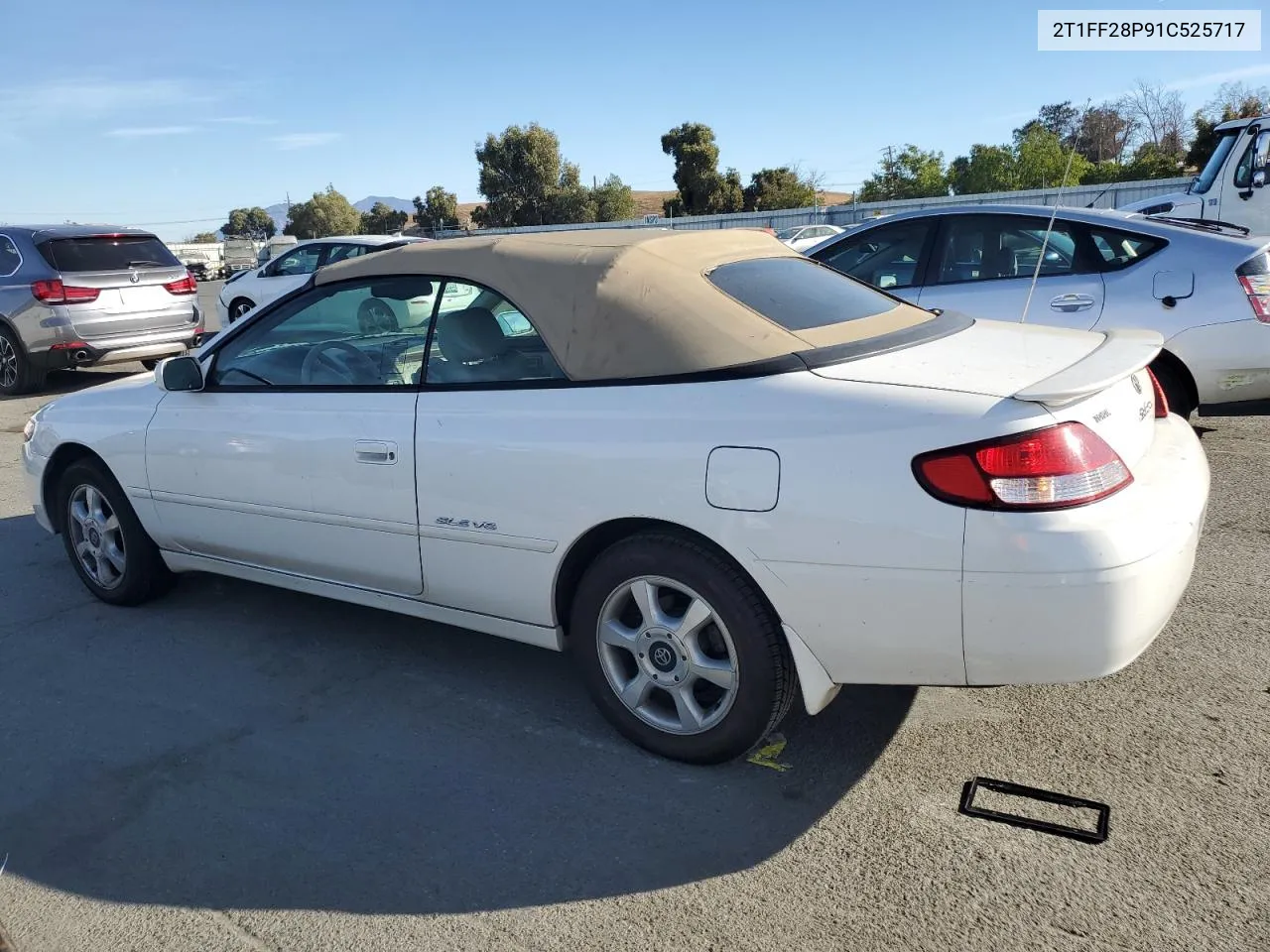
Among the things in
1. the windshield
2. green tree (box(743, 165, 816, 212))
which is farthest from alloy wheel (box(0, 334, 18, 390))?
green tree (box(743, 165, 816, 212))

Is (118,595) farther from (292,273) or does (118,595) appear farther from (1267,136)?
(1267,136)

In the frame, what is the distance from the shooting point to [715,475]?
9.35 feet

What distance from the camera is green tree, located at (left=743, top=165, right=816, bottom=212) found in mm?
50656

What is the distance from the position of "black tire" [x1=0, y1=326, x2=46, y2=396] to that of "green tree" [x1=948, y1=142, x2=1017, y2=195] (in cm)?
3068

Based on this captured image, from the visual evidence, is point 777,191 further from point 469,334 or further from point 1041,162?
point 469,334

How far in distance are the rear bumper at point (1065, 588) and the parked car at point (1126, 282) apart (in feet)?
11.0

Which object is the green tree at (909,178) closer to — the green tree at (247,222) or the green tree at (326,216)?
the green tree at (326,216)

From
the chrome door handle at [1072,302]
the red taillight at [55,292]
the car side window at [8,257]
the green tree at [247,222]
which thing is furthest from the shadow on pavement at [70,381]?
the green tree at [247,222]

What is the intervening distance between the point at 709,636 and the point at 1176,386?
4472 millimetres

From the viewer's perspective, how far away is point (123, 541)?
4.66 meters

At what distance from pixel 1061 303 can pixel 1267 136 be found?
8729 mm

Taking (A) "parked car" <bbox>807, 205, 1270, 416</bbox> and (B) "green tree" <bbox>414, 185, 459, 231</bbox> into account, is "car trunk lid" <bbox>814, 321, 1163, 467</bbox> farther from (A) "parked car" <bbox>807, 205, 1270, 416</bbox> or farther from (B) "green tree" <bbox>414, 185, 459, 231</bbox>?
(B) "green tree" <bbox>414, 185, 459, 231</bbox>

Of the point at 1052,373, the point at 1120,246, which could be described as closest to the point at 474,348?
the point at 1052,373

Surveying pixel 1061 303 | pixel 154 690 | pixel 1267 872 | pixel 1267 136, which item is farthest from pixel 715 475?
pixel 1267 136
